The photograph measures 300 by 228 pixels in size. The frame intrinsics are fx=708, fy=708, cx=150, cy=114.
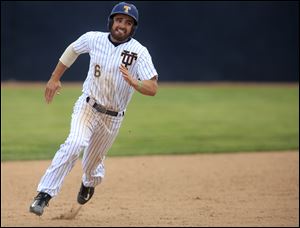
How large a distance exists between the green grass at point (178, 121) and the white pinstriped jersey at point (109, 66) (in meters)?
5.38

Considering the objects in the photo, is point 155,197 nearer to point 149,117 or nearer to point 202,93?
point 149,117

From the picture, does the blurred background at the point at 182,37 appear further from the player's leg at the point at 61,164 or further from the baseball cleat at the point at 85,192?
the player's leg at the point at 61,164

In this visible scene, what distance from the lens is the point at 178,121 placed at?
51.8 feet

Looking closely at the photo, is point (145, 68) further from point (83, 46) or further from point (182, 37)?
point (182, 37)

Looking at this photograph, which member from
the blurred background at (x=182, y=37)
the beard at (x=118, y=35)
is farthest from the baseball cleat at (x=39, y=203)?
the blurred background at (x=182, y=37)

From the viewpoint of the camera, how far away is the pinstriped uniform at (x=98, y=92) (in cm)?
586

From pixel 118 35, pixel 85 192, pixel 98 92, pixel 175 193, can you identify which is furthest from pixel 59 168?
pixel 175 193

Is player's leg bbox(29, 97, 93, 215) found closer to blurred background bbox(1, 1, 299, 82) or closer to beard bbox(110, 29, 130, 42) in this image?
beard bbox(110, 29, 130, 42)

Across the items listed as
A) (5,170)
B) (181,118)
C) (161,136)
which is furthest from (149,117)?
(5,170)

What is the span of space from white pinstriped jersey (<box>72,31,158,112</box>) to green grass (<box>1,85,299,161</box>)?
5379 millimetres

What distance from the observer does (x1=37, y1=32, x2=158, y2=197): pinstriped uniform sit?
586 cm

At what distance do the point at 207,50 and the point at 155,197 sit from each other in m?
12.2

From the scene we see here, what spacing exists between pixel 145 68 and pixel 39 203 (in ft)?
4.77

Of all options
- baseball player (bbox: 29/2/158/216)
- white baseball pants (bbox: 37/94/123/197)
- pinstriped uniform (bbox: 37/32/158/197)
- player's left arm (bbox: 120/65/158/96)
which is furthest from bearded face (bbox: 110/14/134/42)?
white baseball pants (bbox: 37/94/123/197)
